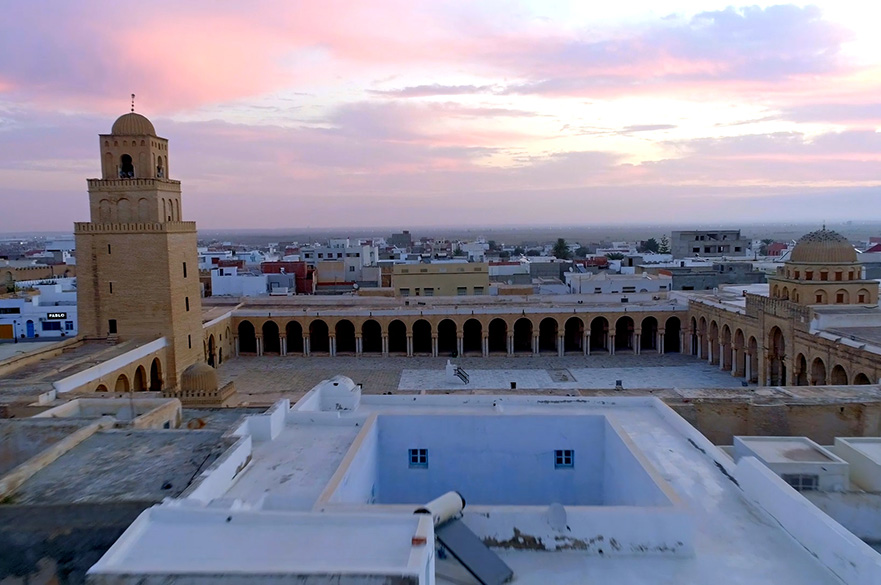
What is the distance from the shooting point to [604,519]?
7.43m

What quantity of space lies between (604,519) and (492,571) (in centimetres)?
146

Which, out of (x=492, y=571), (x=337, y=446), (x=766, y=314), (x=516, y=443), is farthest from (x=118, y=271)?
(x=766, y=314)

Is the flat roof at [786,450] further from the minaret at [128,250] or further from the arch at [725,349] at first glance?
the minaret at [128,250]

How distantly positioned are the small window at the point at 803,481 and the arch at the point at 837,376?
13141 millimetres

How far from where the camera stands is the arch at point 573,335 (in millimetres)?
35250

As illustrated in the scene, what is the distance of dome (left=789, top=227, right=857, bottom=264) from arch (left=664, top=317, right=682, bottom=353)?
10.8 metres

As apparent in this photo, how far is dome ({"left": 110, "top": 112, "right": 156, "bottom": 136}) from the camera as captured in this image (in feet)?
76.1

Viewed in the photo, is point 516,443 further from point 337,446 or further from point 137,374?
point 137,374

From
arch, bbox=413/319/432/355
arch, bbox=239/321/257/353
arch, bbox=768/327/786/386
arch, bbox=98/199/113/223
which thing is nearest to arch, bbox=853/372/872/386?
arch, bbox=768/327/786/386

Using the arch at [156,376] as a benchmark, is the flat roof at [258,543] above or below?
above

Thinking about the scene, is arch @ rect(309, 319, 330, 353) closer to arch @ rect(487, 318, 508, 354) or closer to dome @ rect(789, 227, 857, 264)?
arch @ rect(487, 318, 508, 354)

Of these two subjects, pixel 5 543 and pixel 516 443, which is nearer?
pixel 5 543

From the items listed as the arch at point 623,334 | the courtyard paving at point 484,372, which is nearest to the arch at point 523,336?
the courtyard paving at point 484,372

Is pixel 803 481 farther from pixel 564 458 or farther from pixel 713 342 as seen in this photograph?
pixel 713 342
